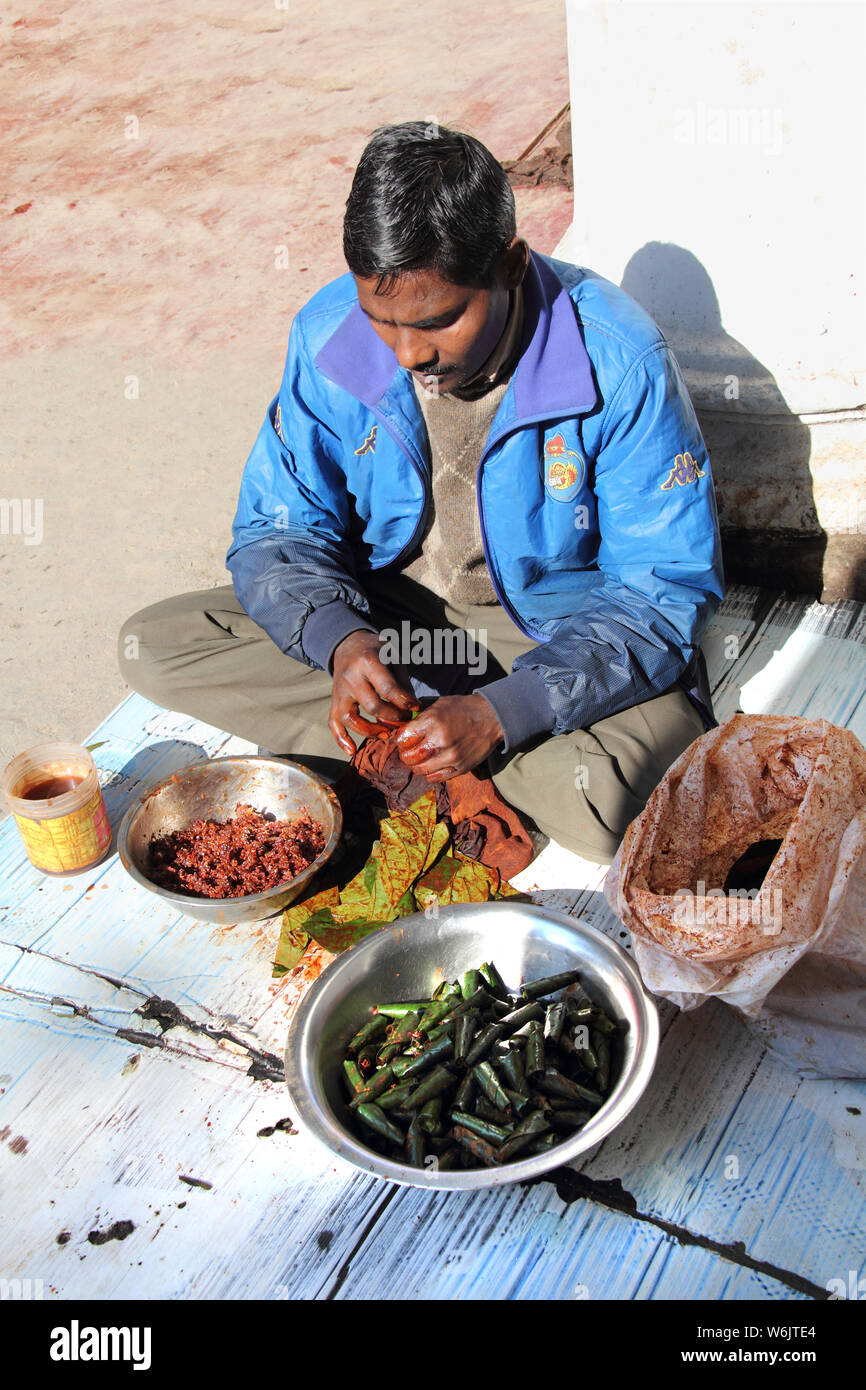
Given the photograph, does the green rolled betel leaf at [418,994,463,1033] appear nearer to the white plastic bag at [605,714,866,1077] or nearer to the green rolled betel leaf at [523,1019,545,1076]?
the green rolled betel leaf at [523,1019,545,1076]

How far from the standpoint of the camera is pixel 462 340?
2303 mm

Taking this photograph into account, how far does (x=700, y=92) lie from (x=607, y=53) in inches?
10.8

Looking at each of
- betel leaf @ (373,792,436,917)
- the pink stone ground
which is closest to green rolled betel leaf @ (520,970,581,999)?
betel leaf @ (373,792,436,917)

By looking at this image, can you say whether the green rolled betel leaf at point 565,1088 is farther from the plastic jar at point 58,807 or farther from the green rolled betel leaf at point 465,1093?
the plastic jar at point 58,807

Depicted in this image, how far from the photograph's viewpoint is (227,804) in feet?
9.31

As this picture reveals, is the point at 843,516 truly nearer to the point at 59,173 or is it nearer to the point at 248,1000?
the point at 248,1000

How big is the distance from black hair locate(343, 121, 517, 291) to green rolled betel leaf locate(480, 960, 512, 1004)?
134cm

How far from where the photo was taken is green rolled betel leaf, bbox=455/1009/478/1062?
213cm

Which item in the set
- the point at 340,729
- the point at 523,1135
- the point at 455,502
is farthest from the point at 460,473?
the point at 523,1135

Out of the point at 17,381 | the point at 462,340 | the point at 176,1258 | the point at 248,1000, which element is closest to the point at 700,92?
the point at 462,340

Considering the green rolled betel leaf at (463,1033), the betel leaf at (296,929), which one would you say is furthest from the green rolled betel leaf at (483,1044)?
the betel leaf at (296,929)

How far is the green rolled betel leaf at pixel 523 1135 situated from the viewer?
1.95 m

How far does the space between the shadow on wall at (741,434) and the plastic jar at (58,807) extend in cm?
198

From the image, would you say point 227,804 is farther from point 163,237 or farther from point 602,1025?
point 163,237
